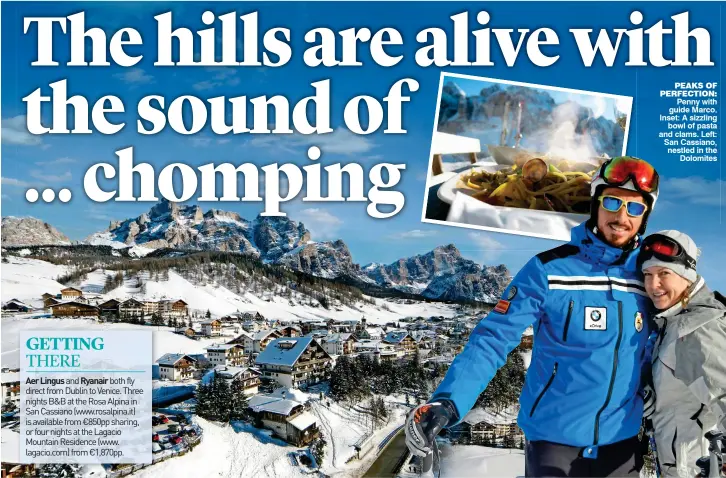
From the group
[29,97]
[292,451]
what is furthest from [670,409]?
[29,97]

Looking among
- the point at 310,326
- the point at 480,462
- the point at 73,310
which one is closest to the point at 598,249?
the point at 480,462

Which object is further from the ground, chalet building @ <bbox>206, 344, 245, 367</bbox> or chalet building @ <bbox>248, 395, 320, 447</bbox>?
chalet building @ <bbox>206, 344, 245, 367</bbox>

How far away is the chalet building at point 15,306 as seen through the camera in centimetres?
476

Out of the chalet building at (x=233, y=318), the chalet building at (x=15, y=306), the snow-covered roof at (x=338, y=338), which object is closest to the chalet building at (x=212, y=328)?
the chalet building at (x=233, y=318)

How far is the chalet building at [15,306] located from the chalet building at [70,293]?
0.34 m

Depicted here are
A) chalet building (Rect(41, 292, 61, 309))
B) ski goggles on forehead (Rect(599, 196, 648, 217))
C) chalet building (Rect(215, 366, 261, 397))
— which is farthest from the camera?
chalet building (Rect(215, 366, 261, 397))

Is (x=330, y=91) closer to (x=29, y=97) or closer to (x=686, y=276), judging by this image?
(x=29, y=97)

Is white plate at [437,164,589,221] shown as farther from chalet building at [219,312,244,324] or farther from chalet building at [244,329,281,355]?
chalet building at [219,312,244,324]

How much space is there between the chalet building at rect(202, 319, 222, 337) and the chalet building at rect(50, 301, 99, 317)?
1006 millimetres

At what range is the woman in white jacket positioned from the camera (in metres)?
2.37

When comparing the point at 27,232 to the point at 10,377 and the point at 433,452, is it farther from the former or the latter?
the point at 433,452

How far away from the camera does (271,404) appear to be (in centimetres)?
531

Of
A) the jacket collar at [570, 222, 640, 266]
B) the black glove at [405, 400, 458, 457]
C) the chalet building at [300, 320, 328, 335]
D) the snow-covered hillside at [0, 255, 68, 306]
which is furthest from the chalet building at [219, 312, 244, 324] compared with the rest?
the jacket collar at [570, 222, 640, 266]

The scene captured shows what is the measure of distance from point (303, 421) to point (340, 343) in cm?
84
